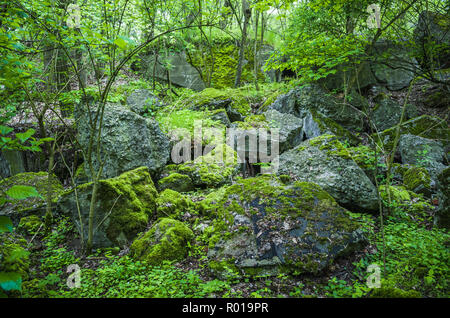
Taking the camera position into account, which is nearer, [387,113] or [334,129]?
[334,129]

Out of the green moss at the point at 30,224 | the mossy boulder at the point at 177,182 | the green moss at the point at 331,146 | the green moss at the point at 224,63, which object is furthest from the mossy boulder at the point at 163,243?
the green moss at the point at 224,63

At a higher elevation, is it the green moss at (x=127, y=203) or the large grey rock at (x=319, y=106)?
the large grey rock at (x=319, y=106)

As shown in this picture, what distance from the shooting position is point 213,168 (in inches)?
227

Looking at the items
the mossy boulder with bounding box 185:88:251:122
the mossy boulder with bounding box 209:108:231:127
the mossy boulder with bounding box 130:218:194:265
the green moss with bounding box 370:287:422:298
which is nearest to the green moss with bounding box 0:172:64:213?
the mossy boulder with bounding box 130:218:194:265

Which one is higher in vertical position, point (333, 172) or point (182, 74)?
point (182, 74)

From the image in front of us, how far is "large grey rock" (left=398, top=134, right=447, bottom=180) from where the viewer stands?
5492mm

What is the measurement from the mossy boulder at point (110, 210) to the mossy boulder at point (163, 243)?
41 cm

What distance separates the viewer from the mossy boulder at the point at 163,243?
3340 millimetres

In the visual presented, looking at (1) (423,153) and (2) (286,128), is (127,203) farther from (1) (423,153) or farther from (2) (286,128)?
(1) (423,153)

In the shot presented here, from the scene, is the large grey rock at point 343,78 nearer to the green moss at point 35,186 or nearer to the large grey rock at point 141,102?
the large grey rock at point 141,102

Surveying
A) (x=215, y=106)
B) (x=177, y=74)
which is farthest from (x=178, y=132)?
(x=177, y=74)

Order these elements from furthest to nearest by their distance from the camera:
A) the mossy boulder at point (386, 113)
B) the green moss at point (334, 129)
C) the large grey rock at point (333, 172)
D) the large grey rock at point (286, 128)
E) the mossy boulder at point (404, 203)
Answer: the mossy boulder at point (386, 113) < the green moss at point (334, 129) < the large grey rock at point (286, 128) < the large grey rock at point (333, 172) < the mossy boulder at point (404, 203)

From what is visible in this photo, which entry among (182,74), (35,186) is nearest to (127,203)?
(35,186)

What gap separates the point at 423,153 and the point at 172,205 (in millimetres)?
5961
